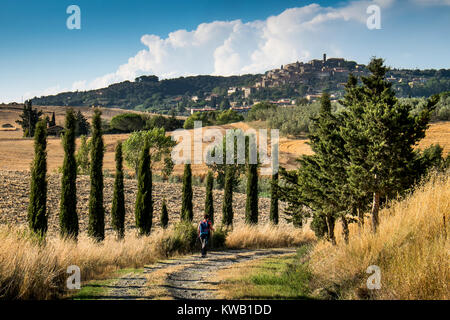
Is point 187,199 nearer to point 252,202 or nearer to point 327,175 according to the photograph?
point 252,202

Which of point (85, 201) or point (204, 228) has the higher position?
point (204, 228)

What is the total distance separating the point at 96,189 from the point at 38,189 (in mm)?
3145

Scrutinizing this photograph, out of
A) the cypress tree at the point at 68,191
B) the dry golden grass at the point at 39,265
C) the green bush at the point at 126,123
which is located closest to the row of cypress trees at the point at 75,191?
the cypress tree at the point at 68,191

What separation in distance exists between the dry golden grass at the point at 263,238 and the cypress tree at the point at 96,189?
6.39 metres

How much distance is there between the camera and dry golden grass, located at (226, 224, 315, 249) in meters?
17.8

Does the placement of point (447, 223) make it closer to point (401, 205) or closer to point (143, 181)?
point (401, 205)

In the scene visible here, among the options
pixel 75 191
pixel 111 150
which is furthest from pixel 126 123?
pixel 75 191

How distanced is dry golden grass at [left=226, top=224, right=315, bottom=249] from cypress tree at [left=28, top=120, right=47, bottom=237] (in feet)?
26.8

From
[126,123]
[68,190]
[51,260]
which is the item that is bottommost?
[68,190]

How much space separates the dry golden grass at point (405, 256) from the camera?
5492 millimetres

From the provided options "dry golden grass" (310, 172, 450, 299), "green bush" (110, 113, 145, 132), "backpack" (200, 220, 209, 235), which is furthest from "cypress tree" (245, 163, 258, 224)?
"green bush" (110, 113, 145, 132)

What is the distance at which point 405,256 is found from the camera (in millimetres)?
6121

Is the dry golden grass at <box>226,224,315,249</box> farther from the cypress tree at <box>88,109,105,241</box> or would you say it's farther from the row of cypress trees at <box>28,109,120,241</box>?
the cypress tree at <box>88,109,105,241</box>
